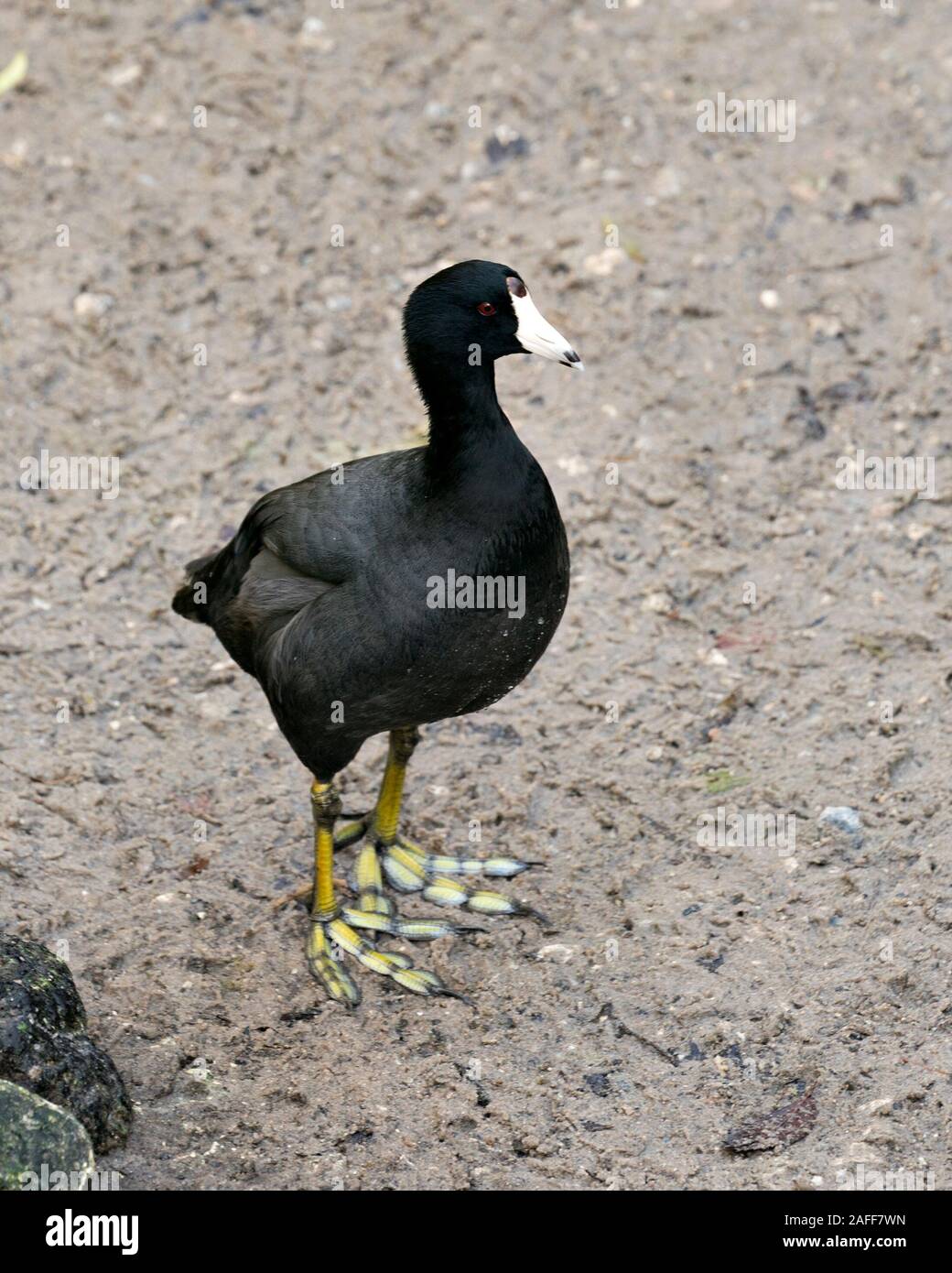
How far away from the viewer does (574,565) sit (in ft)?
21.0

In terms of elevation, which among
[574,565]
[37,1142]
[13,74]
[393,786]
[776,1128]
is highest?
[13,74]

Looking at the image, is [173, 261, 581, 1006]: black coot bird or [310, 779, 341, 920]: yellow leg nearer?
[173, 261, 581, 1006]: black coot bird

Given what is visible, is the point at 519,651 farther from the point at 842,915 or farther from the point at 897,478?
the point at 897,478

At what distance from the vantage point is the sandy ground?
177 inches

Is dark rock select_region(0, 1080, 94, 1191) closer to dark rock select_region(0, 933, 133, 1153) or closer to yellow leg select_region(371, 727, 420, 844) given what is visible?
dark rock select_region(0, 933, 133, 1153)

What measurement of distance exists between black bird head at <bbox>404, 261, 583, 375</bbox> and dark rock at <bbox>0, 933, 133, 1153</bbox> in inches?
79.3

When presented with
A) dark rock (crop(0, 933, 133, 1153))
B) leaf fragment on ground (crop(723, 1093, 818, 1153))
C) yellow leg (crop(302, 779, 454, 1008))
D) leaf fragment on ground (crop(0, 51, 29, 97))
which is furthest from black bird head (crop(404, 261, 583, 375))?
leaf fragment on ground (crop(0, 51, 29, 97))

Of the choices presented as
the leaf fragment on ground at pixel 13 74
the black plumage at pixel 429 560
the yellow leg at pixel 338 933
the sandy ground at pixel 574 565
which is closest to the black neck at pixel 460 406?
the black plumage at pixel 429 560

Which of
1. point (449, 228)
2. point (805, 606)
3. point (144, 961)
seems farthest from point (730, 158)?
point (144, 961)

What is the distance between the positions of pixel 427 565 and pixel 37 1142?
1.84m

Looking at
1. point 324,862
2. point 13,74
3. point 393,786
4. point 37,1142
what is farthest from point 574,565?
point 13,74

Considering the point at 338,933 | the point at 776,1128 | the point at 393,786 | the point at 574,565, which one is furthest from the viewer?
the point at 574,565

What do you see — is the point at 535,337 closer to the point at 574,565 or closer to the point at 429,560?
the point at 429,560

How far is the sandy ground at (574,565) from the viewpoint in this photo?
448 centimetres
